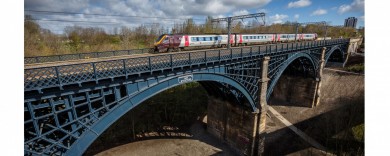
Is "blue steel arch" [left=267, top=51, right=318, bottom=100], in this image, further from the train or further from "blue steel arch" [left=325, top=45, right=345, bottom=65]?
the train

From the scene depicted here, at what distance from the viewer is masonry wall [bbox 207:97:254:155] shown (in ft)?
65.3

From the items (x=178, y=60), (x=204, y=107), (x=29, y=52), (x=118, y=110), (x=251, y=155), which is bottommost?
(x=251, y=155)

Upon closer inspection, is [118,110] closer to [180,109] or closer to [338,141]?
[180,109]

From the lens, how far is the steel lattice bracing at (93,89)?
27.4 ft

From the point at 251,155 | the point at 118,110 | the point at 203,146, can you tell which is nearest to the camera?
the point at 118,110

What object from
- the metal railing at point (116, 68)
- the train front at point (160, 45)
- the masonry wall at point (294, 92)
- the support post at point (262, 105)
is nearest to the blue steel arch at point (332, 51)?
the masonry wall at point (294, 92)

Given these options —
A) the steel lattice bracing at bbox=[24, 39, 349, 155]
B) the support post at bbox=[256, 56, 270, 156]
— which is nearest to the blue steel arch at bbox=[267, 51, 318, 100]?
the support post at bbox=[256, 56, 270, 156]

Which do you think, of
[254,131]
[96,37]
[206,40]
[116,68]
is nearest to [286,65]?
[254,131]

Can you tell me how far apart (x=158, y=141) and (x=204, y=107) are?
10.2m

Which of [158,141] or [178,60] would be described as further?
[158,141]

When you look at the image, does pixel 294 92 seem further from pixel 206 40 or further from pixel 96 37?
pixel 96 37

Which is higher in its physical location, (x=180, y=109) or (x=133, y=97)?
(x=133, y=97)

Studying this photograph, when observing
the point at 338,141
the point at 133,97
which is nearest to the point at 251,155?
the point at 338,141

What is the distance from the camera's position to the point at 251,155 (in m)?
19.7
